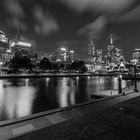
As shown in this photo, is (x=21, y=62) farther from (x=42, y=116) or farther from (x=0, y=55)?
(x=42, y=116)

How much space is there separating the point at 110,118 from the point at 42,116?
469 cm

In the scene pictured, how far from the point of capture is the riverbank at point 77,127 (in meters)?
6.32

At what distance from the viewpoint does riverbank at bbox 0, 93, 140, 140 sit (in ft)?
20.7

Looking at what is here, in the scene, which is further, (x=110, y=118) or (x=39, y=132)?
(x=110, y=118)

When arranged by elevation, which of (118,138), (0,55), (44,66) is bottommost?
(118,138)

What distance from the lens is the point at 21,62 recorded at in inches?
4097

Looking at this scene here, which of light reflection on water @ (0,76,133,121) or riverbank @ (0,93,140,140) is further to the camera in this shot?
light reflection on water @ (0,76,133,121)

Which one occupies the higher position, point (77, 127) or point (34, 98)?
point (77, 127)

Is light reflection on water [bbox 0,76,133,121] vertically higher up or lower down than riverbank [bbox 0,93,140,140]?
lower down

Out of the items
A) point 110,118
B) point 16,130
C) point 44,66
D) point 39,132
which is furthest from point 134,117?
point 44,66

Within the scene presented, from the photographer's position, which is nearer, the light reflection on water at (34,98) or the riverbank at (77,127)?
the riverbank at (77,127)

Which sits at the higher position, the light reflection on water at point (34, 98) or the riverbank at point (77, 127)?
the riverbank at point (77, 127)

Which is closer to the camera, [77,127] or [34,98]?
[77,127]

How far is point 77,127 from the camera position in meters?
7.24
